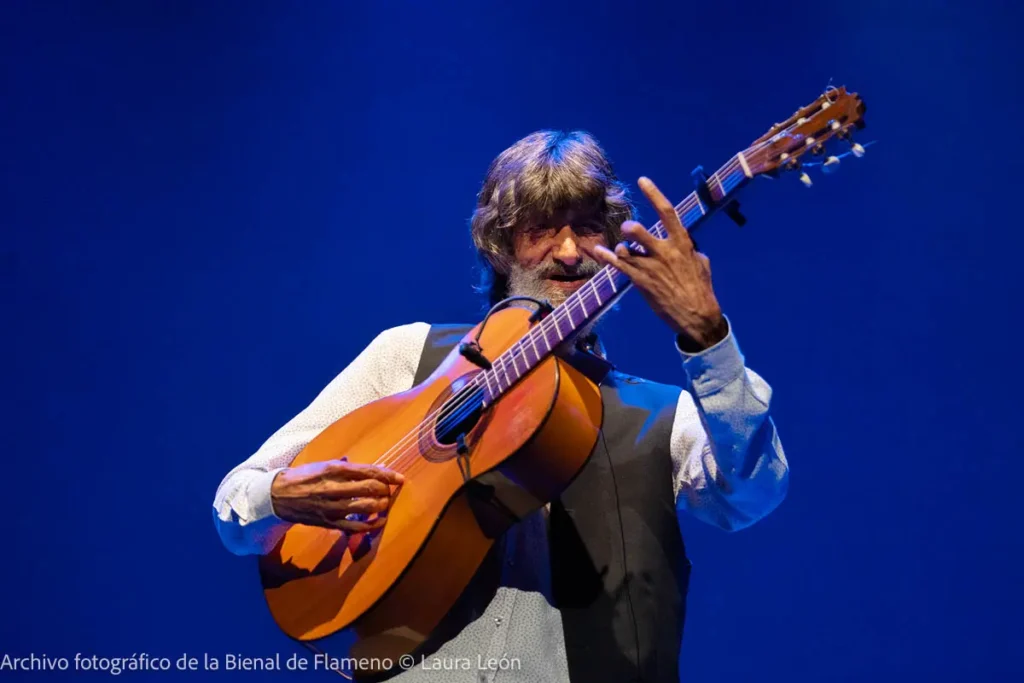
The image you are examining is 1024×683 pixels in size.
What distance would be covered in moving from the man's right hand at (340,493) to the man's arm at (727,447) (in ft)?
2.00

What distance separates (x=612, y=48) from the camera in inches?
134

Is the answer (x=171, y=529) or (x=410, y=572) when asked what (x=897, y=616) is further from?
(x=171, y=529)

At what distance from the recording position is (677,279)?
155 cm

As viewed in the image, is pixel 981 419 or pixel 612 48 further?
pixel 612 48

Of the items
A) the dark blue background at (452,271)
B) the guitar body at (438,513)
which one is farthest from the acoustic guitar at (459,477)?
the dark blue background at (452,271)

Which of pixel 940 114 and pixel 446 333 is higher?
pixel 940 114

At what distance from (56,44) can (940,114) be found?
2924 millimetres

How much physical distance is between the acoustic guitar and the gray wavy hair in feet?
1.31

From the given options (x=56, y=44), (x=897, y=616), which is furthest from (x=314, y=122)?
(x=897, y=616)

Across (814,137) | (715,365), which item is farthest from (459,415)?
(814,137)

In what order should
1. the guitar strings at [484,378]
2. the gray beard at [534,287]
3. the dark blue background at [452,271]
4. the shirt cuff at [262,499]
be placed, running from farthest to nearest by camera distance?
1. the dark blue background at [452,271]
2. the gray beard at [534,287]
3. the shirt cuff at [262,499]
4. the guitar strings at [484,378]

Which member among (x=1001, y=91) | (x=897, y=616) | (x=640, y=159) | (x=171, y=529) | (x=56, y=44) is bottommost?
(x=897, y=616)

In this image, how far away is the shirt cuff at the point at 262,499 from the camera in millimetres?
2002

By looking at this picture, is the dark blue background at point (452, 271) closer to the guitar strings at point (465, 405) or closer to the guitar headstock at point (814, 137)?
the guitar strings at point (465, 405)
